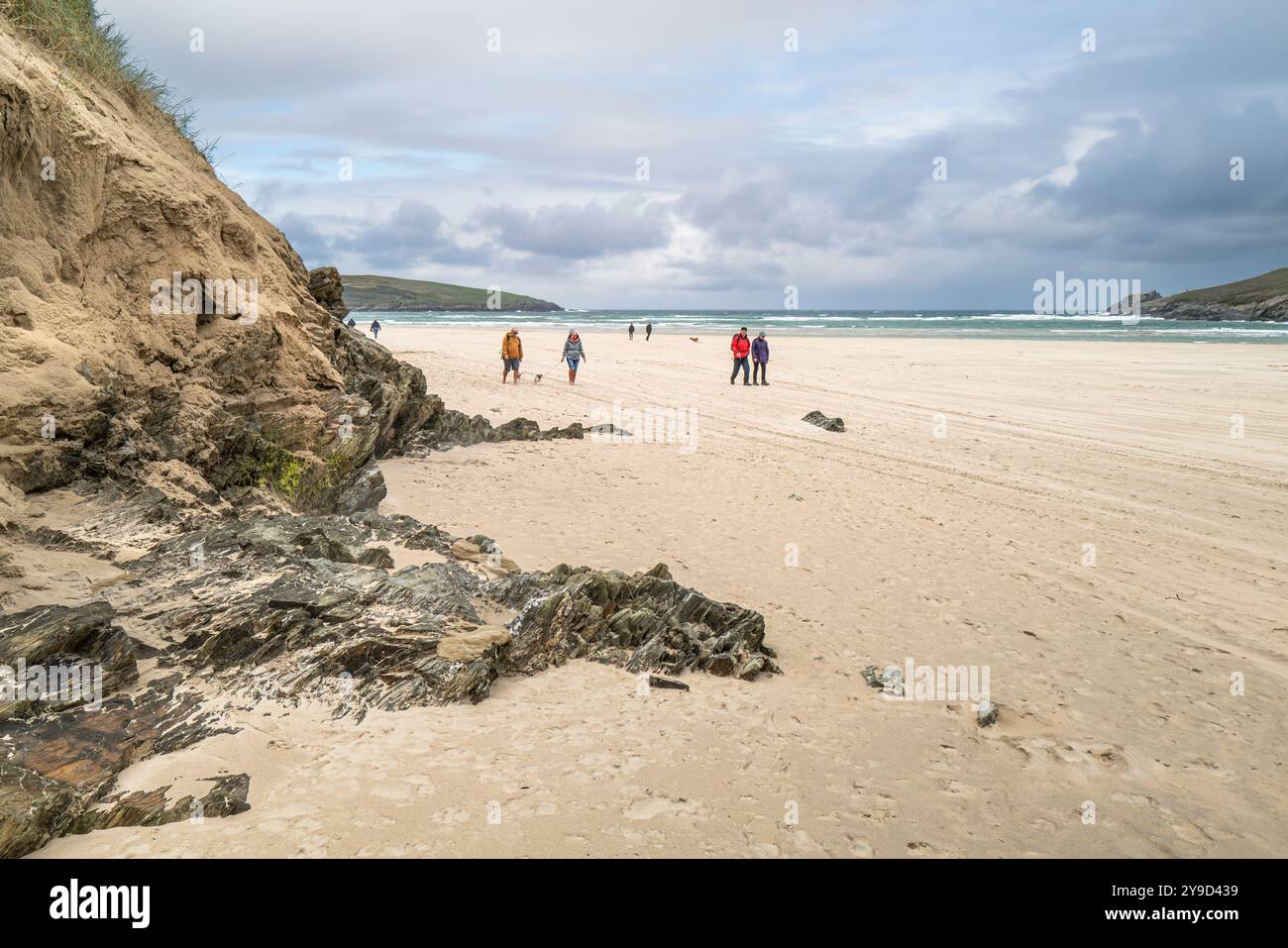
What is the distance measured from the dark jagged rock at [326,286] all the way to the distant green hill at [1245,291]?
4944 inches

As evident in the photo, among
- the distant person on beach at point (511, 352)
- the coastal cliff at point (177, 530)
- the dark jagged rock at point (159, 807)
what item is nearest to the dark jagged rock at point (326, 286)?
the coastal cliff at point (177, 530)

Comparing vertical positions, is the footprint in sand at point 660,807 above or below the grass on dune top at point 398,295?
below

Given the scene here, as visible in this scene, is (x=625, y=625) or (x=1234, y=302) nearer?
(x=625, y=625)

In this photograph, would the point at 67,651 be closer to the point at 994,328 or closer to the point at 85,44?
the point at 85,44

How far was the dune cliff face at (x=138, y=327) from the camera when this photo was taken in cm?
572

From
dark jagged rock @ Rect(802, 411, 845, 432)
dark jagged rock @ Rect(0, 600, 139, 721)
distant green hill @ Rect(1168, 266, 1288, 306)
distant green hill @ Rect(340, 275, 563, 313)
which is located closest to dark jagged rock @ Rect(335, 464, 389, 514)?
dark jagged rock @ Rect(0, 600, 139, 721)

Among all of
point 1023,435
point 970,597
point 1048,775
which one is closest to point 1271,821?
point 1048,775

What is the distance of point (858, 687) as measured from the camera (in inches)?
223

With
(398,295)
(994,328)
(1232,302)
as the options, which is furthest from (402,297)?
(1232,302)

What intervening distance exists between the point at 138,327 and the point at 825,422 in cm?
1337

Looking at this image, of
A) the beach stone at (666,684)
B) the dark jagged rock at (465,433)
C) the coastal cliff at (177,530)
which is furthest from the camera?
the dark jagged rock at (465,433)

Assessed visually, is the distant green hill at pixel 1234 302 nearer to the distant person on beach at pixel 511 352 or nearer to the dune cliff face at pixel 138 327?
the distant person on beach at pixel 511 352

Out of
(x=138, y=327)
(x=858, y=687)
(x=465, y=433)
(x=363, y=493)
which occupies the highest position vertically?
(x=138, y=327)

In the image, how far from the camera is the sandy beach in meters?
→ 3.74
